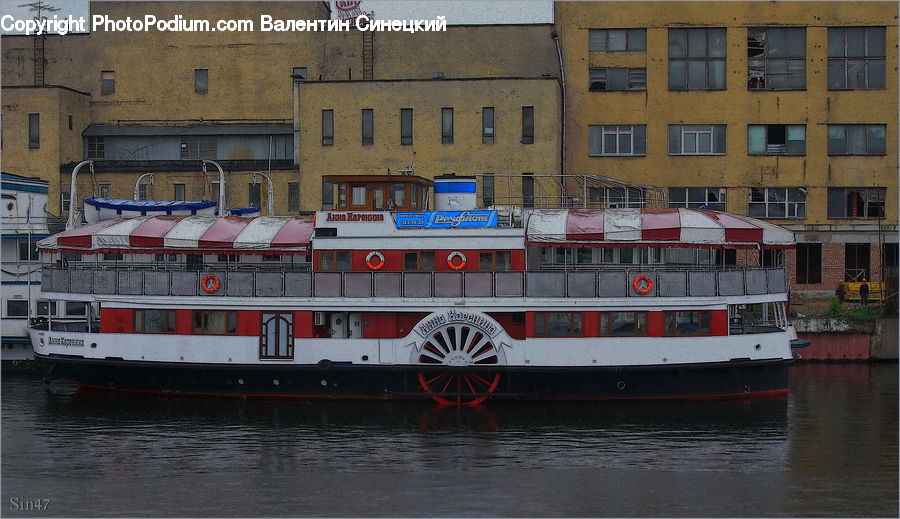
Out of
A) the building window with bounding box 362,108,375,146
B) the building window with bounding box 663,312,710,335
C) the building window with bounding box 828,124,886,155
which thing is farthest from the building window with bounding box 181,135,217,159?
the building window with bounding box 663,312,710,335

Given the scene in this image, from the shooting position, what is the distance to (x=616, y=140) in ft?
203

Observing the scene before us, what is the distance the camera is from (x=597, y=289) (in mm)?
39969

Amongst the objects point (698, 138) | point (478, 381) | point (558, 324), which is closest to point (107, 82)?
point (698, 138)

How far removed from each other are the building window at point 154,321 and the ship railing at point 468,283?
25.1 inches

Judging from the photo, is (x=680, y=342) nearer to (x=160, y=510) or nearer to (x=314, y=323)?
(x=314, y=323)

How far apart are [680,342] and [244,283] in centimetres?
1393

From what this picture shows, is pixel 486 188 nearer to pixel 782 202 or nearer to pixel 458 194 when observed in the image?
pixel 782 202

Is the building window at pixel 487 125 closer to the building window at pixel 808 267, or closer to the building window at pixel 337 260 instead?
the building window at pixel 808 267

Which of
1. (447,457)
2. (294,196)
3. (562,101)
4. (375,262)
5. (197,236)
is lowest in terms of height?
(447,457)

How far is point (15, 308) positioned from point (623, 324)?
80.8 feet

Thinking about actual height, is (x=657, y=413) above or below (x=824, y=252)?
below

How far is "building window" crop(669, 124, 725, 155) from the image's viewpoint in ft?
201

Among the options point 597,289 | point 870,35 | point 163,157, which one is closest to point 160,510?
point 597,289

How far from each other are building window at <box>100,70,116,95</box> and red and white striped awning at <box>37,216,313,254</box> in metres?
25.7
